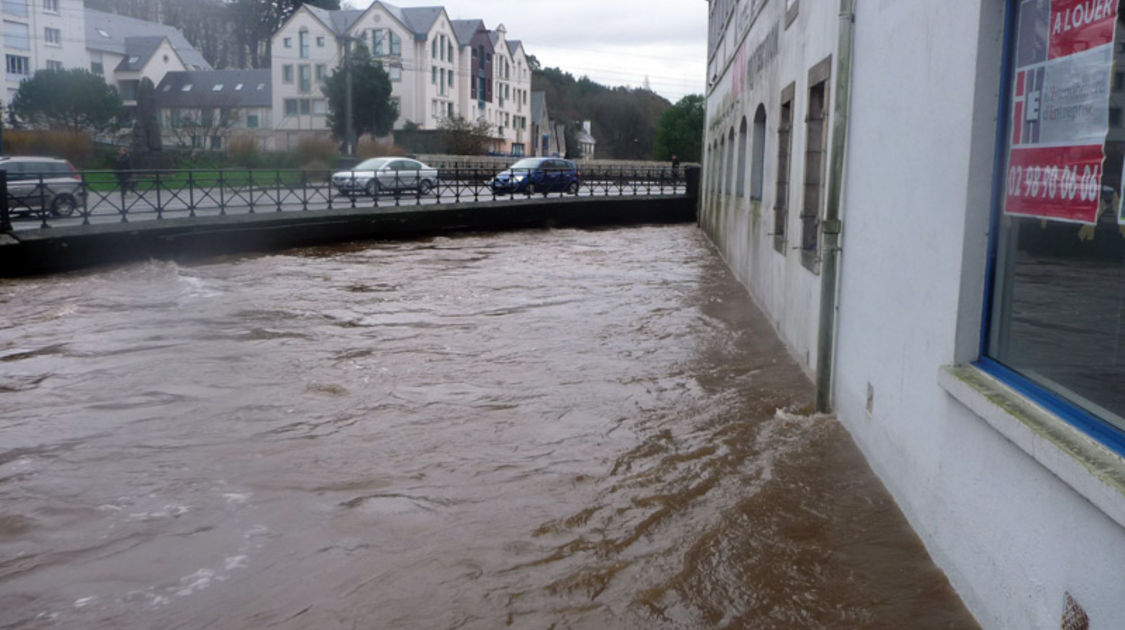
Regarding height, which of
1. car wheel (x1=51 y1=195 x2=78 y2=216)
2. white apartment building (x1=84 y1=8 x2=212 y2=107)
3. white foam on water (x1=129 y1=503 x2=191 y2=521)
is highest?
white apartment building (x1=84 y1=8 x2=212 y2=107)

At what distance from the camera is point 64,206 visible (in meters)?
19.9

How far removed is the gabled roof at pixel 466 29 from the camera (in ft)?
252

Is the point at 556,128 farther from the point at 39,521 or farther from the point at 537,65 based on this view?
the point at 39,521

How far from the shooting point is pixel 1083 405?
3322 millimetres

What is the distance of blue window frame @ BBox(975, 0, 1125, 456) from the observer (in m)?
3.18

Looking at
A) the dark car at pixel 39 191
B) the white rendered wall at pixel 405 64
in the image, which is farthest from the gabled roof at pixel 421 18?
the dark car at pixel 39 191

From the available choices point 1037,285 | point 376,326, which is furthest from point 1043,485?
point 376,326

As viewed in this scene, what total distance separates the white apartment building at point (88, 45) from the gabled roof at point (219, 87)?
1442 millimetres

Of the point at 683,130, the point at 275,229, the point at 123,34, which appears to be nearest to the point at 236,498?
the point at 275,229

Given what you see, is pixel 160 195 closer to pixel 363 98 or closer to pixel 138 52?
pixel 363 98

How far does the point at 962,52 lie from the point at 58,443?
20.7 ft

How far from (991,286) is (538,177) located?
3211cm

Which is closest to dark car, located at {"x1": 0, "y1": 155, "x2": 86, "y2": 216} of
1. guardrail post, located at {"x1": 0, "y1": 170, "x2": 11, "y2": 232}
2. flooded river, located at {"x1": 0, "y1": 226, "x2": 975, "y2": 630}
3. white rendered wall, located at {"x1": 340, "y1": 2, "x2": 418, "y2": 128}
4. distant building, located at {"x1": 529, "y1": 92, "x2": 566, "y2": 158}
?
guardrail post, located at {"x1": 0, "y1": 170, "x2": 11, "y2": 232}

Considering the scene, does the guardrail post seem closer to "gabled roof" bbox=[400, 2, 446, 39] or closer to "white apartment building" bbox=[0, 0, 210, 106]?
"white apartment building" bbox=[0, 0, 210, 106]
